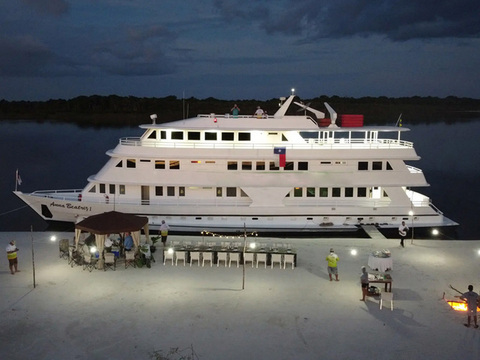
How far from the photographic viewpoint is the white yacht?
21.0 meters

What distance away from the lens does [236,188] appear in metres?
21.5

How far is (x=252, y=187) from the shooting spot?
21.2 m

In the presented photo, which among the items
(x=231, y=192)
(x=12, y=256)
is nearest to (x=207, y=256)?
(x=12, y=256)

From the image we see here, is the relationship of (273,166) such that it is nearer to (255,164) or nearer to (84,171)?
(255,164)

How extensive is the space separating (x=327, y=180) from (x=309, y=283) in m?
9.16

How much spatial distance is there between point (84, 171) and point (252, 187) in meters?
30.8

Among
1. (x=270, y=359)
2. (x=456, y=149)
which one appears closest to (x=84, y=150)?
(x=456, y=149)

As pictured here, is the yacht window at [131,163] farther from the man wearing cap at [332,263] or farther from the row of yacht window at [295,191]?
the man wearing cap at [332,263]

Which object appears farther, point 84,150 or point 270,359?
point 84,150

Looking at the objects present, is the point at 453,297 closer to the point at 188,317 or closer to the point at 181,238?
the point at 188,317

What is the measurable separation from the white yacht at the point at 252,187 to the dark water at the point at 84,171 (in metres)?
5.03

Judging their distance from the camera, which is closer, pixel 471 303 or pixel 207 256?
pixel 471 303

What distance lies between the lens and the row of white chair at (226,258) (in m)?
14.2

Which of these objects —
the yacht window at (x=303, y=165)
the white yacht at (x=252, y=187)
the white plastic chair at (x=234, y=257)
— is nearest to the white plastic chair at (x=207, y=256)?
the white plastic chair at (x=234, y=257)
